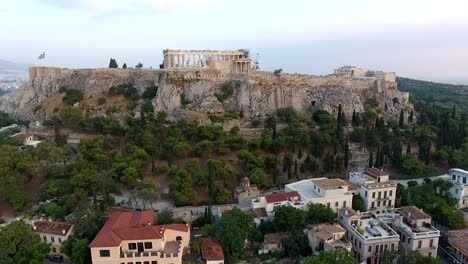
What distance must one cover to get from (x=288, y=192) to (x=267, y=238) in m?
6.20

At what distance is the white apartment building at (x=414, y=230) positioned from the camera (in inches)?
1142

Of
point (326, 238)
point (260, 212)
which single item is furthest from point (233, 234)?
point (326, 238)

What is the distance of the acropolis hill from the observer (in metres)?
56.3

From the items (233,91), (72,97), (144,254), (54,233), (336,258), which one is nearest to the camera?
(336,258)

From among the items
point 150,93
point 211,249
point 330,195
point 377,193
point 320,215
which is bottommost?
point 211,249

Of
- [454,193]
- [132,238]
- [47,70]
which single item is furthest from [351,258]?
[47,70]

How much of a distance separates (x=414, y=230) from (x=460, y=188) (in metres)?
10.6

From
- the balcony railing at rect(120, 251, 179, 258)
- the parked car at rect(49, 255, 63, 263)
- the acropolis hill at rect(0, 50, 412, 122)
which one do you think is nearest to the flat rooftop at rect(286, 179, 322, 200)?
the balcony railing at rect(120, 251, 179, 258)

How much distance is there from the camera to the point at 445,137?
48344 mm

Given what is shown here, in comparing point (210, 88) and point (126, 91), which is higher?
point (210, 88)

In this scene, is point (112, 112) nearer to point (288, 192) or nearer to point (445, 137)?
point (288, 192)

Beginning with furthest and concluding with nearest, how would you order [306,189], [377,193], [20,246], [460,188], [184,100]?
[184,100]
[460,188]
[306,189]
[377,193]
[20,246]

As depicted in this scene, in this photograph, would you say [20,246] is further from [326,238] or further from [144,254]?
[326,238]

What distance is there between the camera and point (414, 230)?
29.7 metres
